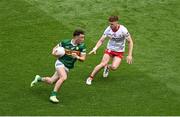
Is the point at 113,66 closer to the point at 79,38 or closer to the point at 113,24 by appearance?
the point at 113,24

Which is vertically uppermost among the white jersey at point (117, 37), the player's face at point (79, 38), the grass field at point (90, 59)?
the player's face at point (79, 38)

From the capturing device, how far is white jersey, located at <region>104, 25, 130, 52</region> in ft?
50.7

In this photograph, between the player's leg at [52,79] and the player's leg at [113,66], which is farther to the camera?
the player's leg at [113,66]

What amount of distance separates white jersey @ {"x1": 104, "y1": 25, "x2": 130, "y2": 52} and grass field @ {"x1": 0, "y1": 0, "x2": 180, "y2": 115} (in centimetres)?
92

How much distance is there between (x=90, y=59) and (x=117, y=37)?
2311 mm

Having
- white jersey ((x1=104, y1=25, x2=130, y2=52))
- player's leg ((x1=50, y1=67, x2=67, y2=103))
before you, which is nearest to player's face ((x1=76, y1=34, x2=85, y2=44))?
player's leg ((x1=50, y1=67, x2=67, y2=103))

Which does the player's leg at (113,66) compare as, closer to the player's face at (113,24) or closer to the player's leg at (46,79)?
the player's face at (113,24)

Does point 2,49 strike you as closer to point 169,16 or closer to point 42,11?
point 42,11

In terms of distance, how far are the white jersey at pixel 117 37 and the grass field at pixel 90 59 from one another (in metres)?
0.92

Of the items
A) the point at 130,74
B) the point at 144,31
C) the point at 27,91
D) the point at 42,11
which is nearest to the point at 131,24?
the point at 144,31

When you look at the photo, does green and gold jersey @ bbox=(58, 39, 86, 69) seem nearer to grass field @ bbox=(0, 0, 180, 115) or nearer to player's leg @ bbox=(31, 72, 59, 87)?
player's leg @ bbox=(31, 72, 59, 87)

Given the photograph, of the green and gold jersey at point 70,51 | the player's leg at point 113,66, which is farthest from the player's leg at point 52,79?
the player's leg at point 113,66

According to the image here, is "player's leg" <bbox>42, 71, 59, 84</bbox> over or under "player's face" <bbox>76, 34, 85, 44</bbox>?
under

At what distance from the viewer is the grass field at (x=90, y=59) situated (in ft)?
45.4
